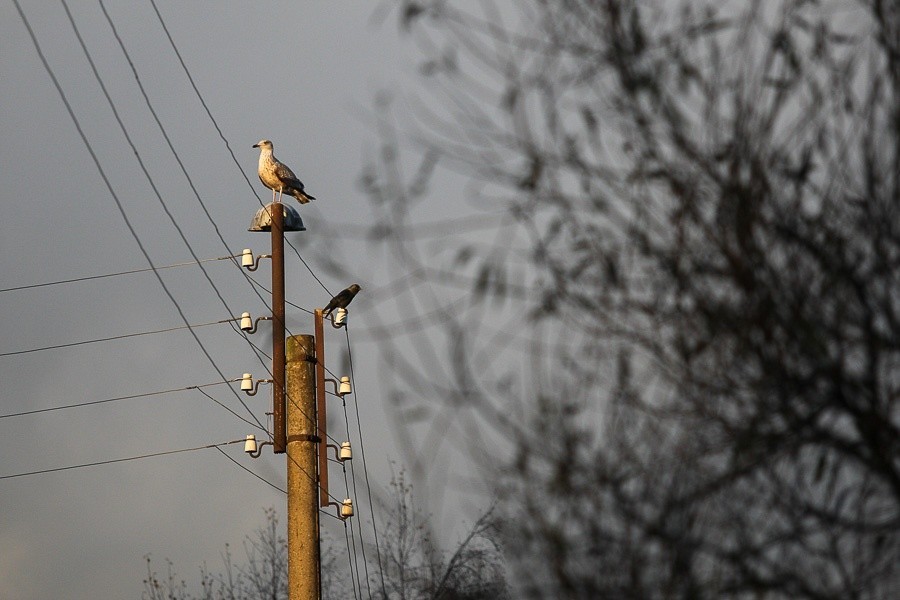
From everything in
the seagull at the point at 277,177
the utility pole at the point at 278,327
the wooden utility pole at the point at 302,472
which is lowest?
the wooden utility pole at the point at 302,472

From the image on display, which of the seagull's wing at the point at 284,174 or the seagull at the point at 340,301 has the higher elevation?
the seagull's wing at the point at 284,174

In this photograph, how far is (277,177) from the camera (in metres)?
15.5

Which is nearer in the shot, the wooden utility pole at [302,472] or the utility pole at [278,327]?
the wooden utility pole at [302,472]

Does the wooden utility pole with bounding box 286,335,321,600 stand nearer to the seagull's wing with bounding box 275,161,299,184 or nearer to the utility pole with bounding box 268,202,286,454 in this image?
the utility pole with bounding box 268,202,286,454

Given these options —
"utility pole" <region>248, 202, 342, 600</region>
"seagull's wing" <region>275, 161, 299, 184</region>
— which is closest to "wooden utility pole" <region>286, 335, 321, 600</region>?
"utility pole" <region>248, 202, 342, 600</region>

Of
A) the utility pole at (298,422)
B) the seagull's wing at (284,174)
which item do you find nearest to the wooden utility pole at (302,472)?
the utility pole at (298,422)

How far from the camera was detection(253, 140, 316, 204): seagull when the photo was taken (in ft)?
50.9

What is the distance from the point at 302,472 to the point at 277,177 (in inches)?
148

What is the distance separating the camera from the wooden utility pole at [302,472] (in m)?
13.3

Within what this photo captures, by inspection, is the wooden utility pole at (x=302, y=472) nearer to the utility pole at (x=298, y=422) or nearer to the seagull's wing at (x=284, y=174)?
the utility pole at (x=298, y=422)

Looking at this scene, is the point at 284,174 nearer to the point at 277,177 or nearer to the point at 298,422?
the point at 277,177

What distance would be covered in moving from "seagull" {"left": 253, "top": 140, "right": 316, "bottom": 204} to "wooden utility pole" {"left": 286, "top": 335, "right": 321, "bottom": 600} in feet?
6.56

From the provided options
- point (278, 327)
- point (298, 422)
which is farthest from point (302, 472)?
point (278, 327)

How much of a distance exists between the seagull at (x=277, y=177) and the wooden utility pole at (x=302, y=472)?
6.56 ft
